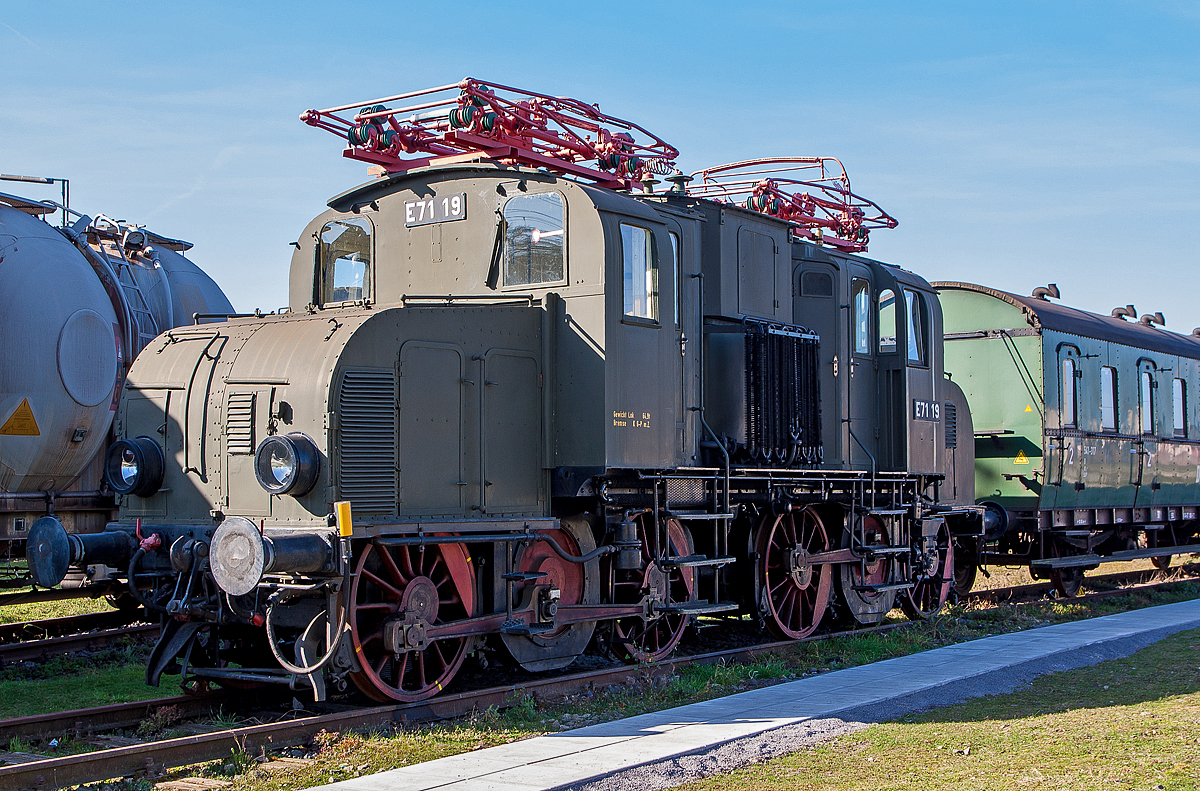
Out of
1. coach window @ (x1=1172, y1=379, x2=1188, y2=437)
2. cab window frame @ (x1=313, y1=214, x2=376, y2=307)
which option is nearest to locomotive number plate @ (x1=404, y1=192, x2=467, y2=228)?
cab window frame @ (x1=313, y1=214, x2=376, y2=307)

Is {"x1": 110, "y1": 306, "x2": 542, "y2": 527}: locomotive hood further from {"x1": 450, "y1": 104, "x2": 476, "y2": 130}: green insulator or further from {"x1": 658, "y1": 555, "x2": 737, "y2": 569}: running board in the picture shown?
{"x1": 450, "y1": 104, "x2": 476, "y2": 130}: green insulator

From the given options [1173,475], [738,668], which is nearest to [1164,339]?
[1173,475]

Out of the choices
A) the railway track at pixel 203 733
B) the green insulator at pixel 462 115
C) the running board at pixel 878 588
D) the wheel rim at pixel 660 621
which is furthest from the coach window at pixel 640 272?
the running board at pixel 878 588

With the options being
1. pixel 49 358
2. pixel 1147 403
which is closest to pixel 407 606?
pixel 49 358

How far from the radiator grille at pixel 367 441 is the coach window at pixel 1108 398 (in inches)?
582

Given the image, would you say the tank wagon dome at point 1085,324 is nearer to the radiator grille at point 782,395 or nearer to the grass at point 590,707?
the grass at point 590,707

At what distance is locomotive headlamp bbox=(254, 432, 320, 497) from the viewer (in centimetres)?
789

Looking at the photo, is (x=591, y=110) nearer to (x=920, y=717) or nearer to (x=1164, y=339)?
(x=920, y=717)

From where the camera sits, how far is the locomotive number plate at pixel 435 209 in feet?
33.5

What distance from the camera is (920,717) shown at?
337 inches

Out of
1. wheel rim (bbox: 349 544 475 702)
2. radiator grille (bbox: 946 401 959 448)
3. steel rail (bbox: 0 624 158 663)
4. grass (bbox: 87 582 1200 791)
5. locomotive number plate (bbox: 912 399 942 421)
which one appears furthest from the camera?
radiator grille (bbox: 946 401 959 448)

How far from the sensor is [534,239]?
391 inches

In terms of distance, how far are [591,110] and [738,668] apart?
17.3 ft

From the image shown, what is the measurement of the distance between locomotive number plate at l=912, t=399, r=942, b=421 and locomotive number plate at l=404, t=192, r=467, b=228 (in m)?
6.73
